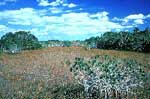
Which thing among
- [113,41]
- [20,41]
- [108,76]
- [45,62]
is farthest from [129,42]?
[108,76]

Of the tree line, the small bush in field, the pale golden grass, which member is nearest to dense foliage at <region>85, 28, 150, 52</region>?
the tree line

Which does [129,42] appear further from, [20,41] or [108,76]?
[108,76]

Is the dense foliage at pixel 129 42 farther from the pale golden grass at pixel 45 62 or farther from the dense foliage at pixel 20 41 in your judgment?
the dense foliage at pixel 20 41

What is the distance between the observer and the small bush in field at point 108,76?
585 inches

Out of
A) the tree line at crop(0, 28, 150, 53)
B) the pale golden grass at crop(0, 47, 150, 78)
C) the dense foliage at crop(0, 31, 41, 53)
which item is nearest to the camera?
the pale golden grass at crop(0, 47, 150, 78)

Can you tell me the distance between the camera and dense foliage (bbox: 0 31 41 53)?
6206cm

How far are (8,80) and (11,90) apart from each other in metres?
4.24

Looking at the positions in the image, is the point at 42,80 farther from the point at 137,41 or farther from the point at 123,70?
the point at 137,41

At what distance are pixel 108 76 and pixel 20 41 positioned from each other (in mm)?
53082

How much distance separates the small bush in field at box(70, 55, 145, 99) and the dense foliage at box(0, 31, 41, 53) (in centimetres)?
4179

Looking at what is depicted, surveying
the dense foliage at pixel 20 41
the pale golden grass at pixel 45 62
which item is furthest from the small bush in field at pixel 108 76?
the dense foliage at pixel 20 41

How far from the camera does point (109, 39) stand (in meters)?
59.0

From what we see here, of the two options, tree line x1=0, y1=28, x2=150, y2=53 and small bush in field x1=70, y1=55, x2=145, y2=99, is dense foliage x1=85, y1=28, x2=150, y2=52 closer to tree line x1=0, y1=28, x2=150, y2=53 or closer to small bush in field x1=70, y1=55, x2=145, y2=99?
tree line x1=0, y1=28, x2=150, y2=53

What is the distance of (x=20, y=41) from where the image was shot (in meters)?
66.2
